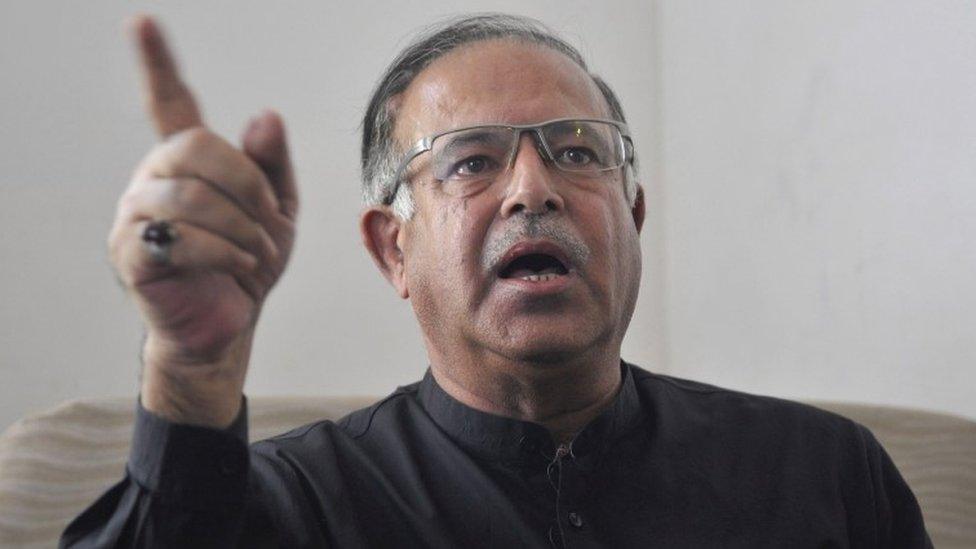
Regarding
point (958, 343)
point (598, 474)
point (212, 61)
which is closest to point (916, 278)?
point (958, 343)

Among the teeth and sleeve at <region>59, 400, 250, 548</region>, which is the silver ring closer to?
sleeve at <region>59, 400, 250, 548</region>

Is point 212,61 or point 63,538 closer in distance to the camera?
point 63,538

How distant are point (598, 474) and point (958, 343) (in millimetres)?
747

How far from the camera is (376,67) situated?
84.8 inches

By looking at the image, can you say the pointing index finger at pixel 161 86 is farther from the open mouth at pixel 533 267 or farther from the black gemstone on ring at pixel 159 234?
the open mouth at pixel 533 267

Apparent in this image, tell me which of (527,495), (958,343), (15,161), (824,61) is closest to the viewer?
(527,495)

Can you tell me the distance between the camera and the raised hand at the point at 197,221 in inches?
29.4

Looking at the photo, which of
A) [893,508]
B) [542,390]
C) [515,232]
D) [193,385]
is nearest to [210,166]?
[193,385]

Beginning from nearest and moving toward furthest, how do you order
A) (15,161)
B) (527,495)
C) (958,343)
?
(527,495) < (958,343) < (15,161)

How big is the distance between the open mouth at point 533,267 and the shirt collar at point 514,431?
0.59 ft

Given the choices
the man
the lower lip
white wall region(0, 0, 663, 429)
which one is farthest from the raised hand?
white wall region(0, 0, 663, 429)

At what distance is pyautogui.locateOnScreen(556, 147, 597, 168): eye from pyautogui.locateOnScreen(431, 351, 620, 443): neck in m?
0.25

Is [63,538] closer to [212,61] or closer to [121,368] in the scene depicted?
[121,368]

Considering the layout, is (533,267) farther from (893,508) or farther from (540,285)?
(893,508)
